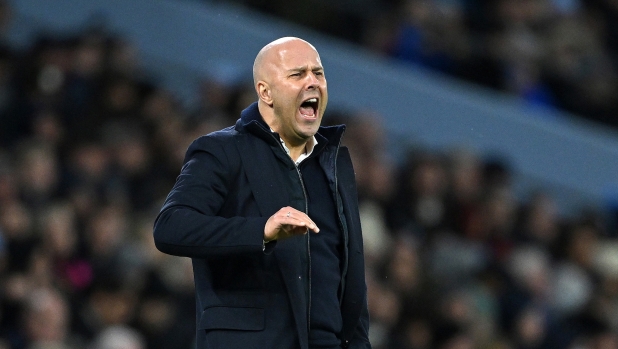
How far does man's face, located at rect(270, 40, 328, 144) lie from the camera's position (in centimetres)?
415

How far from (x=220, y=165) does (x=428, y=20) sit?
28.6 feet

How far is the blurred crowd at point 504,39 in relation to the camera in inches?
495

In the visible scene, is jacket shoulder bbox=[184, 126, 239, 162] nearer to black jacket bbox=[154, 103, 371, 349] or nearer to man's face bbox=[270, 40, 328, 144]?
black jacket bbox=[154, 103, 371, 349]

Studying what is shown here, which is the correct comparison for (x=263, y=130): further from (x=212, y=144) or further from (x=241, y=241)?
(x=241, y=241)

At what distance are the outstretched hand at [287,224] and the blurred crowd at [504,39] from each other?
8.72m

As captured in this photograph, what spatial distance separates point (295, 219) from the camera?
11.9 ft

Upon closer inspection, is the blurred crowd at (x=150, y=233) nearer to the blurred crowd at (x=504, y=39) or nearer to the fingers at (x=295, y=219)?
the blurred crowd at (x=504, y=39)

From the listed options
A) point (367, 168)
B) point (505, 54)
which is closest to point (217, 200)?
point (367, 168)

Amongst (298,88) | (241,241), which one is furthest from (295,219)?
(298,88)

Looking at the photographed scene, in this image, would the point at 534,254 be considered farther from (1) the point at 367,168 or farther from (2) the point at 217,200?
(2) the point at 217,200

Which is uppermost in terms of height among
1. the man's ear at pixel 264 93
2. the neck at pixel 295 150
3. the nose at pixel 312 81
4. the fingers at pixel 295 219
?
the nose at pixel 312 81

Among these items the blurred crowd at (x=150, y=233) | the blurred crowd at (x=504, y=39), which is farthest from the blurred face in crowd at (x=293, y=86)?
the blurred crowd at (x=504, y=39)

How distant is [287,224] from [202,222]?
0.30 m

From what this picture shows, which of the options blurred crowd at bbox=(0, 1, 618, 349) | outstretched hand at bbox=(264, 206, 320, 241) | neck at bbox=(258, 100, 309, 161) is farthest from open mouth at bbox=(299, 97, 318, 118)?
blurred crowd at bbox=(0, 1, 618, 349)
